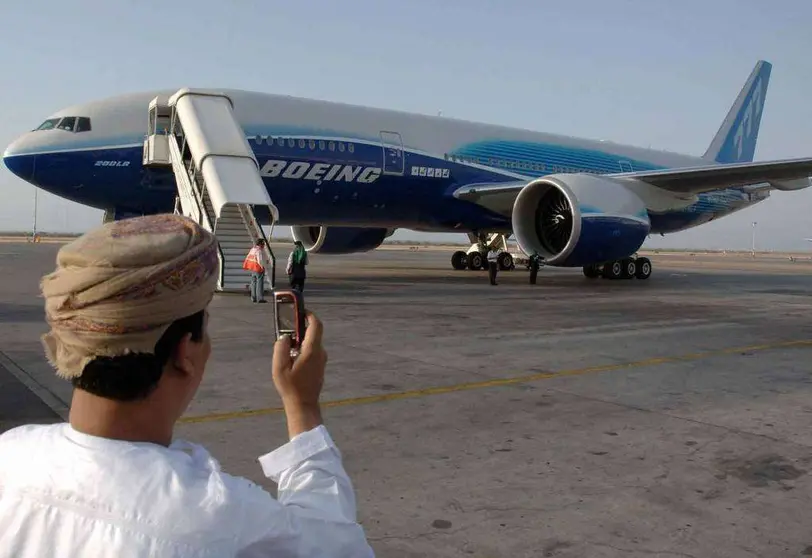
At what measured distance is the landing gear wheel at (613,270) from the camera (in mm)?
18703

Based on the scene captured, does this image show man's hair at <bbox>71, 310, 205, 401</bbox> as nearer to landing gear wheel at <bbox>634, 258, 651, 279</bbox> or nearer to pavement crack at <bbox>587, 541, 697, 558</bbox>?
pavement crack at <bbox>587, 541, 697, 558</bbox>

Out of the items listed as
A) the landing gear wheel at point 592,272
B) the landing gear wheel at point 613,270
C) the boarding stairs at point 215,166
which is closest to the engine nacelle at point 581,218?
the landing gear wheel at point 613,270

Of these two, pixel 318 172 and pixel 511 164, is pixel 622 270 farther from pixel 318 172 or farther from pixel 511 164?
pixel 318 172

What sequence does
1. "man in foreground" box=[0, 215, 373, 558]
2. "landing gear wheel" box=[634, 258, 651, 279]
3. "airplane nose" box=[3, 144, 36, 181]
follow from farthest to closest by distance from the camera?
"landing gear wheel" box=[634, 258, 651, 279], "airplane nose" box=[3, 144, 36, 181], "man in foreground" box=[0, 215, 373, 558]

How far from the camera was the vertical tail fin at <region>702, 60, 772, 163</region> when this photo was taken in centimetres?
2428

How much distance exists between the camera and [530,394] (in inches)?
208

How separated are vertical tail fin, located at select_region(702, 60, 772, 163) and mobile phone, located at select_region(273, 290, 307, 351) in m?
25.3

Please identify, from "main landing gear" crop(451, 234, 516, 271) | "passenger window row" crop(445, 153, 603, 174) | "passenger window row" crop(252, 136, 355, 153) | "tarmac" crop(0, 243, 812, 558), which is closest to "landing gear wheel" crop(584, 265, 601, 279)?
"passenger window row" crop(445, 153, 603, 174)

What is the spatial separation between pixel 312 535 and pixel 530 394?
14.4 ft

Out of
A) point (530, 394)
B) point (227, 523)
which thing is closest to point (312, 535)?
point (227, 523)

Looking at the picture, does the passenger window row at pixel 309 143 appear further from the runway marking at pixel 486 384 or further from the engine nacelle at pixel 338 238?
the runway marking at pixel 486 384

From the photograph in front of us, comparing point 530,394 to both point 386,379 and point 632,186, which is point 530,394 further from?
point 632,186

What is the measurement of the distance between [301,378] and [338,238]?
60.6 feet

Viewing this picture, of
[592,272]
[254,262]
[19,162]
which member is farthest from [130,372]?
[592,272]
